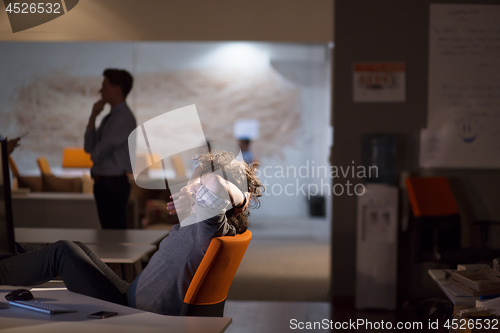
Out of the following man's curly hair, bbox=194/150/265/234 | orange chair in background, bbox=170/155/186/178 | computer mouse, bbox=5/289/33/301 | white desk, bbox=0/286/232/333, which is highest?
man's curly hair, bbox=194/150/265/234

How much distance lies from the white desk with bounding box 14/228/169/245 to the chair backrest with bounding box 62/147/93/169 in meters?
0.83

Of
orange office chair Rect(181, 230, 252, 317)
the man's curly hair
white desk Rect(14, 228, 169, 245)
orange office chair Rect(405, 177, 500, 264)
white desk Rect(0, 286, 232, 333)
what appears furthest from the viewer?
orange office chair Rect(405, 177, 500, 264)

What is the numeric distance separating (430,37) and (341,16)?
2.43 ft

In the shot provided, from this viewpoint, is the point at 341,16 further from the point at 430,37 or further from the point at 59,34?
the point at 59,34

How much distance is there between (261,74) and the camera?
3697 mm

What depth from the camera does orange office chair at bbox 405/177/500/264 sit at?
3.29 meters

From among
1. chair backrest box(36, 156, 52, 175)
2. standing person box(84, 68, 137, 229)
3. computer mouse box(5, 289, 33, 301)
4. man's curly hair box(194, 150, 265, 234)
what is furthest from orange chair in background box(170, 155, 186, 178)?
computer mouse box(5, 289, 33, 301)

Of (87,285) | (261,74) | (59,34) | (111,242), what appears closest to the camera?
(87,285)

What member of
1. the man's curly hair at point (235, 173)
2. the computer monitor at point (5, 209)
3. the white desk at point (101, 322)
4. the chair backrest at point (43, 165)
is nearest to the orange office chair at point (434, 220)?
the man's curly hair at point (235, 173)

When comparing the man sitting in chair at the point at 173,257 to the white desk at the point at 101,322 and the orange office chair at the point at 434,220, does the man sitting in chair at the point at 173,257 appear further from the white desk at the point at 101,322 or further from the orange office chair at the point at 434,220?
the orange office chair at the point at 434,220

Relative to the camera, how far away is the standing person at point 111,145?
345 cm

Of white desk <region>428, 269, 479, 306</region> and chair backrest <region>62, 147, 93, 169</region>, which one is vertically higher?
chair backrest <region>62, 147, 93, 169</region>

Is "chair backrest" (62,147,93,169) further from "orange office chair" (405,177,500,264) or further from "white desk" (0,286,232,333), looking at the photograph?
"orange office chair" (405,177,500,264)

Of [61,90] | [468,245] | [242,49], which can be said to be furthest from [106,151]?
[468,245]
